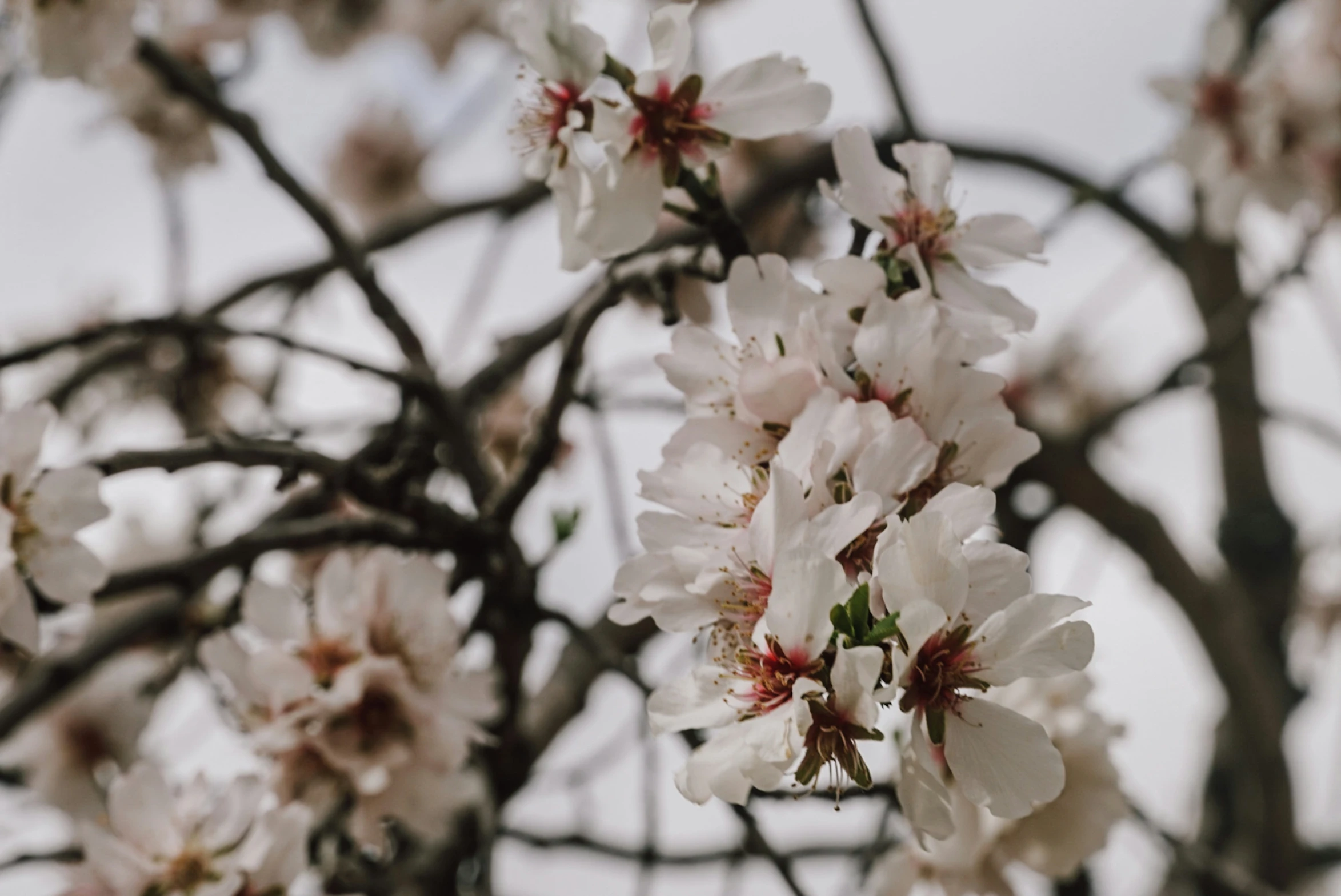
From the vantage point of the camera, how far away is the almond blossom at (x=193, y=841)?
786 mm

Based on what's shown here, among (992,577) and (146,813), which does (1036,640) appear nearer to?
(992,577)

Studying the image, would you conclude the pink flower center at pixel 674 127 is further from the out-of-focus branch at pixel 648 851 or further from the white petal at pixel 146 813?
the out-of-focus branch at pixel 648 851

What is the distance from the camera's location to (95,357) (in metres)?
1.46

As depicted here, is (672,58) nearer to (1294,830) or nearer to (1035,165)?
(1035,165)

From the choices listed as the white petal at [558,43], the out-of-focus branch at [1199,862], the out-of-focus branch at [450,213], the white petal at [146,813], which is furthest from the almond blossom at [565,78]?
the out-of-focus branch at [450,213]

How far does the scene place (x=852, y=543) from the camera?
53 cm

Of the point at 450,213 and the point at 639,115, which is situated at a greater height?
the point at 639,115

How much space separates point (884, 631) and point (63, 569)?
571 millimetres

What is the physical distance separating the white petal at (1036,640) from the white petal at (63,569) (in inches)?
23.3

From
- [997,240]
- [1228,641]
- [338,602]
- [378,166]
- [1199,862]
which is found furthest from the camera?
[378,166]

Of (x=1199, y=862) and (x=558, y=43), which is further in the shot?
(x=1199, y=862)

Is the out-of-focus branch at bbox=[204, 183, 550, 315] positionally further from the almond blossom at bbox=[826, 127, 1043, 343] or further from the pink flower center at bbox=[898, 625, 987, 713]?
the pink flower center at bbox=[898, 625, 987, 713]

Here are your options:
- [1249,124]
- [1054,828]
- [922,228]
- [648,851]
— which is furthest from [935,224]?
[1249,124]

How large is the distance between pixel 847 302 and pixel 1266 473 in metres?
2.62
